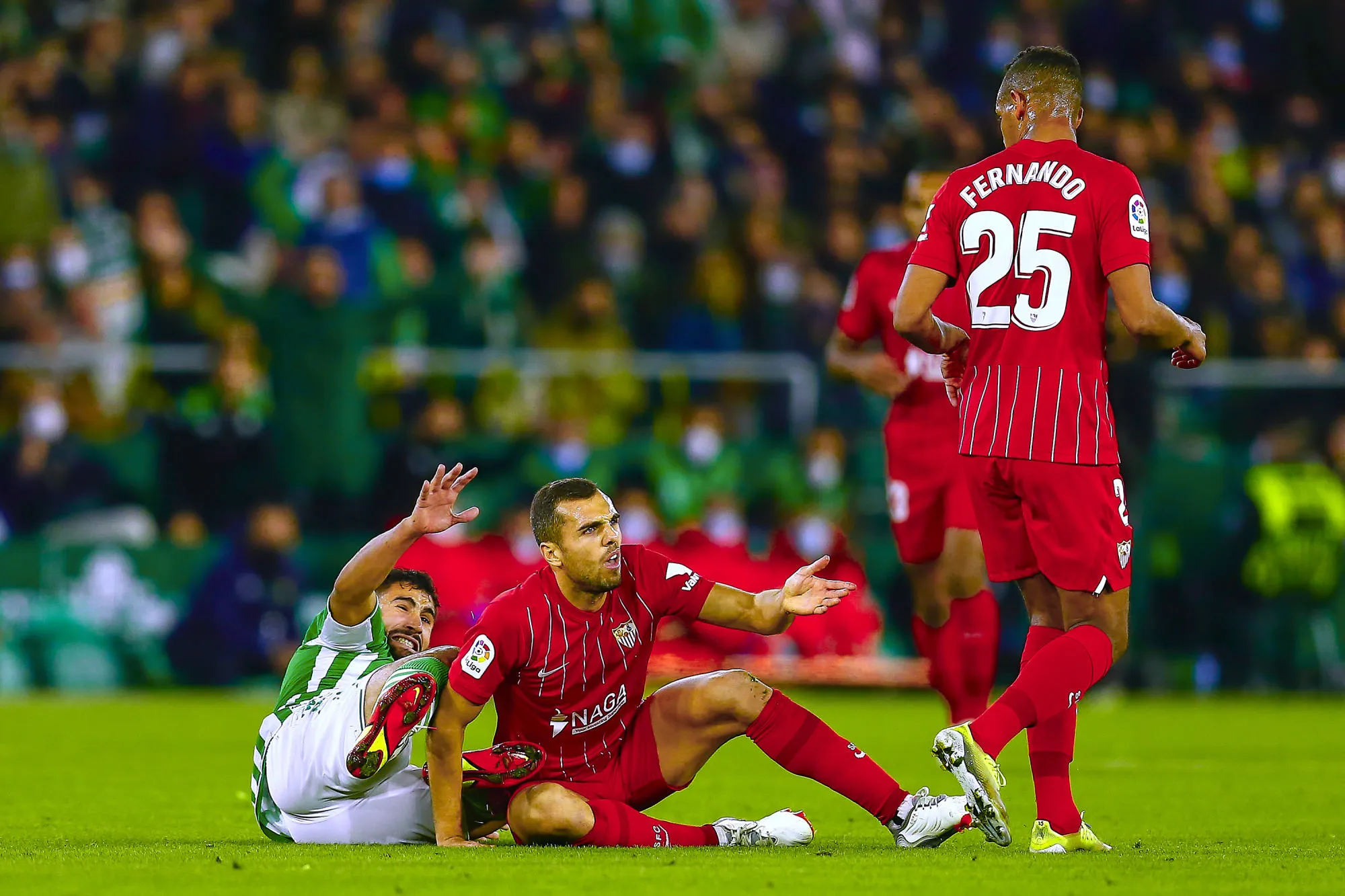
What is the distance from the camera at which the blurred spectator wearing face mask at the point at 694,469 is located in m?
14.1

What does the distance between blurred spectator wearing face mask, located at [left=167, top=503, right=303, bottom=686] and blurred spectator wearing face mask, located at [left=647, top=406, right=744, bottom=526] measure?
8.53 feet

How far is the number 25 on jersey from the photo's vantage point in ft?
17.8

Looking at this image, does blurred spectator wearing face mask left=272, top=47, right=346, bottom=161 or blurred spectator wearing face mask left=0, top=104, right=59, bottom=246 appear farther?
blurred spectator wearing face mask left=272, top=47, right=346, bottom=161

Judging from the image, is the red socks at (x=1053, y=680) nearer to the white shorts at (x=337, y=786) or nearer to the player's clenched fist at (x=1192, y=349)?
the player's clenched fist at (x=1192, y=349)

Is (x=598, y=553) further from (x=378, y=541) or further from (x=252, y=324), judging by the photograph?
(x=252, y=324)

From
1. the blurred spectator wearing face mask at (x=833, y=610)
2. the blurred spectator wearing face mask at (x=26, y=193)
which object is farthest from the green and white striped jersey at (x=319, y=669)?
→ the blurred spectator wearing face mask at (x=26, y=193)

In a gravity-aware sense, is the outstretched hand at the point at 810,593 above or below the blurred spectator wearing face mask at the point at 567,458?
below

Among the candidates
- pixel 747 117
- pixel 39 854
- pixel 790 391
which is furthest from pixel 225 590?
pixel 39 854

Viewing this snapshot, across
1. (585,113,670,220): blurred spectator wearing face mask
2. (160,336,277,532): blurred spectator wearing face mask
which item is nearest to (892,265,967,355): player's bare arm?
(160,336,277,532): blurred spectator wearing face mask

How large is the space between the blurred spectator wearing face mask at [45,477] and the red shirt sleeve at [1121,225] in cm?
993

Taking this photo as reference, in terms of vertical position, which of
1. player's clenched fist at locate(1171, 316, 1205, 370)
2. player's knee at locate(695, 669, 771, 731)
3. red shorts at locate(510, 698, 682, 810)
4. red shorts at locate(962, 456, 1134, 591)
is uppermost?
player's clenched fist at locate(1171, 316, 1205, 370)

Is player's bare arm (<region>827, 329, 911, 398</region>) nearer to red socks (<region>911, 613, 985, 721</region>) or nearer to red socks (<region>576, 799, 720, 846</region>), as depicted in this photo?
red socks (<region>911, 613, 985, 721</region>)

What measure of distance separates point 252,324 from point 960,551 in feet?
23.8

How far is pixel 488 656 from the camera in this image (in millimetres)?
5555
